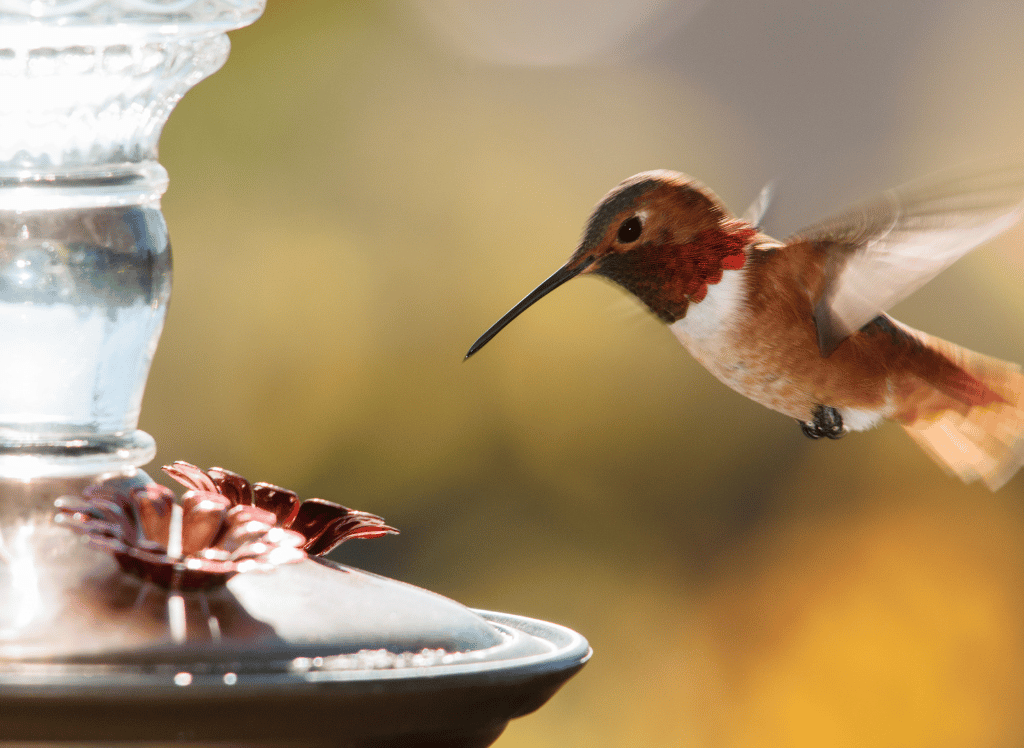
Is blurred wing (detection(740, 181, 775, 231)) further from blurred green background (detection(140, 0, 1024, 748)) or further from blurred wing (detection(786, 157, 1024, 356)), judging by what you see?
blurred green background (detection(140, 0, 1024, 748))

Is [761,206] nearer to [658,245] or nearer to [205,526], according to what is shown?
[658,245]

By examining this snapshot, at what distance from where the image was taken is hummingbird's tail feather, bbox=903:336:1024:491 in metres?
2.44

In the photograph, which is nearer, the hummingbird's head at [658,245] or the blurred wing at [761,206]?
the hummingbird's head at [658,245]

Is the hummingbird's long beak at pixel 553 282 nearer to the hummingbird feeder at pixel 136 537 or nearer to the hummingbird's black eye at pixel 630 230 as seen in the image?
the hummingbird's black eye at pixel 630 230

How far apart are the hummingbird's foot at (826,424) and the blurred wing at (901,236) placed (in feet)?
0.42

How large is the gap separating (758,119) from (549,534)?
6.49ft

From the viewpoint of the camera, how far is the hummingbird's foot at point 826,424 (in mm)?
2344

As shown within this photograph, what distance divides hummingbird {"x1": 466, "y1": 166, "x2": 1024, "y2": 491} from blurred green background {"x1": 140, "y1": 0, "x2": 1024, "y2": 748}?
1859 mm

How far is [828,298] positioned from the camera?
7.23 ft

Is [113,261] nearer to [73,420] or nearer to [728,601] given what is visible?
[73,420]

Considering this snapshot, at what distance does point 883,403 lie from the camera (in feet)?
→ 7.89

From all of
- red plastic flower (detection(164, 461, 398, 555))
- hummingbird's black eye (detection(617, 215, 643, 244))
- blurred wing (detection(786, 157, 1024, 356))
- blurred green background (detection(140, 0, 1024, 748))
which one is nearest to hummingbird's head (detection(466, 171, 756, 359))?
hummingbird's black eye (detection(617, 215, 643, 244))

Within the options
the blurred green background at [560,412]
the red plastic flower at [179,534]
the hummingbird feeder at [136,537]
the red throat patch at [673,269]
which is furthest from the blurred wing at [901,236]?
the blurred green background at [560,412]

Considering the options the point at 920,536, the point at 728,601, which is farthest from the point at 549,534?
the point at 920,536
